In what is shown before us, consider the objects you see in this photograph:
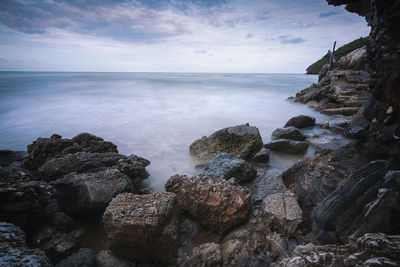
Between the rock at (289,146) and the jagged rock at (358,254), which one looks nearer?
the jagged rock at (358,254)

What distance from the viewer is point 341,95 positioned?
1126 centimetres

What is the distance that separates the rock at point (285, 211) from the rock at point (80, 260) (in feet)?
7.81

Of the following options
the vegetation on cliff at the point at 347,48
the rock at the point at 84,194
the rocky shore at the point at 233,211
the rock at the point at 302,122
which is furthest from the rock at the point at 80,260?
→ the vegetation on cliff at the point at 347,48

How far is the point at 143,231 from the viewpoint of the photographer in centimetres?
243

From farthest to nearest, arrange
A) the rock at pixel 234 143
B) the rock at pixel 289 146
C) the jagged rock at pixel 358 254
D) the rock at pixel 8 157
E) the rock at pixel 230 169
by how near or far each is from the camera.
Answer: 1. the rock at pixel 289 146
2. the rock at pixel 234 143
3. the rock at pixel 8 157
4. the rock at pixel 230 169
5. the jagged rock at pixel 358 254

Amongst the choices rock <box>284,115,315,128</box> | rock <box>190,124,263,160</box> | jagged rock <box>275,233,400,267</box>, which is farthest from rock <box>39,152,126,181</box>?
rock <box>284,115,315,128</box>

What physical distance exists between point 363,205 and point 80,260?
322cm

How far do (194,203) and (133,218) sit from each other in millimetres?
941

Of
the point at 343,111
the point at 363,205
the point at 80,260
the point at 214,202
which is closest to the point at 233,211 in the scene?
the point at 214,202

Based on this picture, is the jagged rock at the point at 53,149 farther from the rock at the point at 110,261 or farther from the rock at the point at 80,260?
the rock at the point at 110,261

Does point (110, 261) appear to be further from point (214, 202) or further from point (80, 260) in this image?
point (214, 202)

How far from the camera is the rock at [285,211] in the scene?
265 cm

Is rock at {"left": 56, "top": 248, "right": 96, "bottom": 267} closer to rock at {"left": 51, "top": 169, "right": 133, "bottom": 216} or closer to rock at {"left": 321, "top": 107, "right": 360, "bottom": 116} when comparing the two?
rock at {"left": 51, "top": 169, "right": 133, "bottom": 216}

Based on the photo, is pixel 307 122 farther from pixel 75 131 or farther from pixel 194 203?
pixel 75 131
